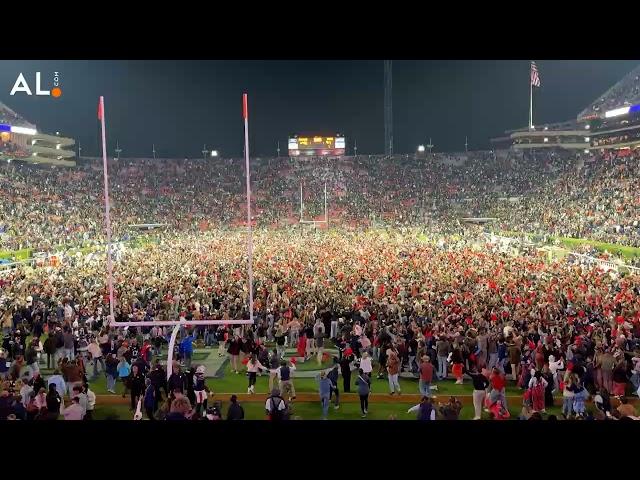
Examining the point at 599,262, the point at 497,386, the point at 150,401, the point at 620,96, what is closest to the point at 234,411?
the point at 150,401

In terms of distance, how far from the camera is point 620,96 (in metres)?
58.9

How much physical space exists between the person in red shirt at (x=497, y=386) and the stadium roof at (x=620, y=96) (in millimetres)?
52493

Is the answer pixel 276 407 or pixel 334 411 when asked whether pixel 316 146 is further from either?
pixel 276 407

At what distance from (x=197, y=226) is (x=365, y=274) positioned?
2853cm

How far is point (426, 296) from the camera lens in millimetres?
15312

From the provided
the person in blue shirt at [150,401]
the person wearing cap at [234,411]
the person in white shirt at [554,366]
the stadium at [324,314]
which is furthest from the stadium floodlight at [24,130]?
the person in white shirt at [554,366]

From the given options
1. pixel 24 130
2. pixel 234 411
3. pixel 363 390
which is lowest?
pixel 363 390

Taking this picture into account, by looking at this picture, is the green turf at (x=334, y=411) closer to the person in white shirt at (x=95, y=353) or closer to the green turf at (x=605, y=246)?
the person in white shirt at (x=95, y=353)

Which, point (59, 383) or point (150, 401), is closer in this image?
point (150, 401)

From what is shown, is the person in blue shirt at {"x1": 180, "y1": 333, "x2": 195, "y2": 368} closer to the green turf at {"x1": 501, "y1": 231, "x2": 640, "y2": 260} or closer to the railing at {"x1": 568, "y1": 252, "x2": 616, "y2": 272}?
the railing at {"x1": 568, "y1": 252, "x2": 616, "y2": 272}

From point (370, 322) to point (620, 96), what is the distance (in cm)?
5721

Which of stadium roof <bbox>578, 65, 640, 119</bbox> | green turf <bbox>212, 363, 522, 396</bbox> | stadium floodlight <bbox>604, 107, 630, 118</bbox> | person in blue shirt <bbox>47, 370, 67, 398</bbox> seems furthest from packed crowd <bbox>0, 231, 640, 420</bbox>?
stadium roof <bbox>578, 65, 640, 119</bbox>

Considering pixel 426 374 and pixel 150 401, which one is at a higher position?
pixel 426 374
